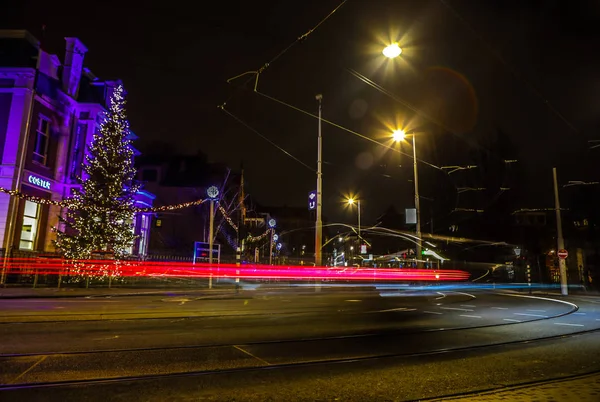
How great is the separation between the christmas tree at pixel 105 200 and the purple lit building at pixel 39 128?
185 centimetres

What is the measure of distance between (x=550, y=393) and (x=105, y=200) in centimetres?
2213

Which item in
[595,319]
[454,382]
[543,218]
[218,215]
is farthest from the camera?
[543,218]

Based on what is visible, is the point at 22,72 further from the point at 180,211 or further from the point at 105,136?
the point at 180,211

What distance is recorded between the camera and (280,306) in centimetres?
1382

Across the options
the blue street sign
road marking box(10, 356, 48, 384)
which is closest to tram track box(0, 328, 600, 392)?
road marking box(10, 356, 48, 384)

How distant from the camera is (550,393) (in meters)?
4.79

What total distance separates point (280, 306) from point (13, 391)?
31.6 feet

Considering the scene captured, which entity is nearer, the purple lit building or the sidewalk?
the sidewalk

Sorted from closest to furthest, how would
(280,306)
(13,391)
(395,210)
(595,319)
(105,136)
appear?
(13,391) < (595,319) < (280,306) < (105,136) < (395,210)

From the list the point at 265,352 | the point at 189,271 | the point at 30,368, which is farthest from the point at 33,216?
the point at 265,352

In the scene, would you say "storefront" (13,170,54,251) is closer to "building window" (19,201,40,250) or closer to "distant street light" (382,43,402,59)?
"building window" (19,201,40,250)

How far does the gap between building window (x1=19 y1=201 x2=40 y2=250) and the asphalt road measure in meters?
13.9

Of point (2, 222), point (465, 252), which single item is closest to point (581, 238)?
point (465, 252)

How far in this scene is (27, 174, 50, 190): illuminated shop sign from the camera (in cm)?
2275
